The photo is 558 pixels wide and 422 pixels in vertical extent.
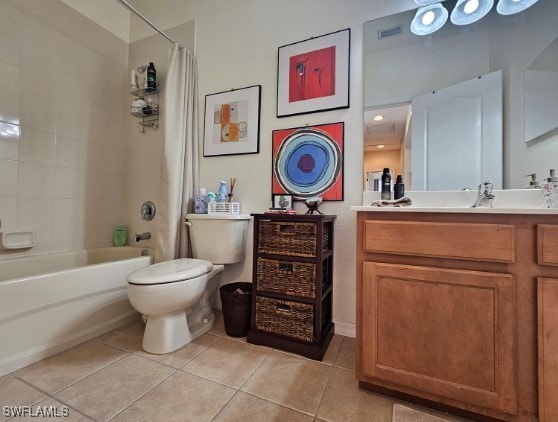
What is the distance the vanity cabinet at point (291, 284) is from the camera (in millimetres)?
1241

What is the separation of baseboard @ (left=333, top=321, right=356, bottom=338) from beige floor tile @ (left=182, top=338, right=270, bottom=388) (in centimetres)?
49

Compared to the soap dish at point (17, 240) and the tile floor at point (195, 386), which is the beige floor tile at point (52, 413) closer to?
the tile floor at point (195, 386)

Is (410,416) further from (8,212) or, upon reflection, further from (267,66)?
(8,212)

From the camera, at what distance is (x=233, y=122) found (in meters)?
1.84

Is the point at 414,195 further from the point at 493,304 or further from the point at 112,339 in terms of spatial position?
the point at 112,339

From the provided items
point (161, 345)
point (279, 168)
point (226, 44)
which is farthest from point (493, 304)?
point (226, 44)

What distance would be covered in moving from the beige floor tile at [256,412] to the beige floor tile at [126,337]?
715mm

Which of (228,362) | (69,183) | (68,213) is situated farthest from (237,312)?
(69,183)

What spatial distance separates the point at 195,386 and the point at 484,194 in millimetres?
1581

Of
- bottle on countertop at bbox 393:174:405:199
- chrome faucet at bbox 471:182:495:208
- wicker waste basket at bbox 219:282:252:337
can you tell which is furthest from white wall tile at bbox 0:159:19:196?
chrome faucet at bbox 471:182:495:208

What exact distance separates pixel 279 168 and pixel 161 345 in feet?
4.14

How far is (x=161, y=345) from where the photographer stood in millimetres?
1269

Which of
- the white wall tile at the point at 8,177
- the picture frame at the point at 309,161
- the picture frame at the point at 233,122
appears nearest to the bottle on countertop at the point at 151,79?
the picture frame at the point at 233,122

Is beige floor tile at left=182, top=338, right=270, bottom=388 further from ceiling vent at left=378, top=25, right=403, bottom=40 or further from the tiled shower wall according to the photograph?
ceiling vent at left=378, top=25, right=403, bottom=40
